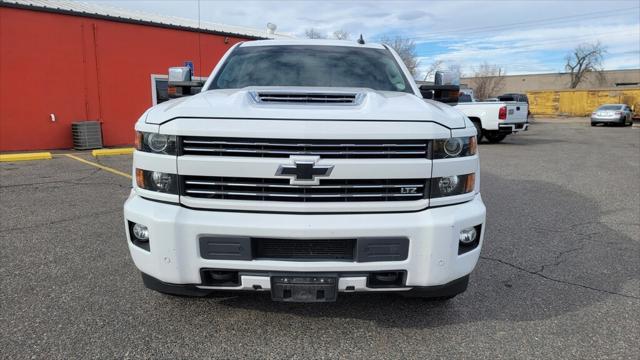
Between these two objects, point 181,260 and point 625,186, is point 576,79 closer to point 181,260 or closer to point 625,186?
point 625,186

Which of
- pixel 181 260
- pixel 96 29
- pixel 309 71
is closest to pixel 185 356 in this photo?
pixel 181 260

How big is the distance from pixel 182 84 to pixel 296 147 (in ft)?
5.74

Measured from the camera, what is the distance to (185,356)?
2.63 meters

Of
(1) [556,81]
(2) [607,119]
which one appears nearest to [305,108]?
(2) [607,119]

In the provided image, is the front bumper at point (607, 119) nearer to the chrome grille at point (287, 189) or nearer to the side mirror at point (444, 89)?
the side mirror at point (444, 89)

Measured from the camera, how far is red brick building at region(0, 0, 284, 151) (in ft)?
41.2

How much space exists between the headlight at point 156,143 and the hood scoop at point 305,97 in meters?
0.57

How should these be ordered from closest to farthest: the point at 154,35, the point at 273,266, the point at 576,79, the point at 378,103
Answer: the point at 273,266, the point at 378,103, the point at 154,35, the point at 576,79

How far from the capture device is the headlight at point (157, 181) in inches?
101

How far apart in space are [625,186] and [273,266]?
8.14 m

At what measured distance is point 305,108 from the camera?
8.56 ft

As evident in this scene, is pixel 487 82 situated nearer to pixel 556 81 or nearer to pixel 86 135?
pixel 556 81

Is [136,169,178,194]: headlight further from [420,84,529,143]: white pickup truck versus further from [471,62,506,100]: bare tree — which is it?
[471,62,506,100]: bare tree

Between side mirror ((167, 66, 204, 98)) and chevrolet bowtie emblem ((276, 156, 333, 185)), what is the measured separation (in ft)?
5.69
